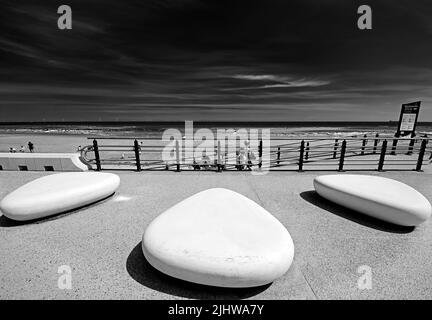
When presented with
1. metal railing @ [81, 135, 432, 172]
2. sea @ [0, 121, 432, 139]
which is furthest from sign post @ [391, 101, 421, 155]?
sea @ [0, 121, 432, 139]

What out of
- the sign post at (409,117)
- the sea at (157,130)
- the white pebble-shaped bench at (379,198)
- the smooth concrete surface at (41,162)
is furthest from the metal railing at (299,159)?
the sea at (157,130)

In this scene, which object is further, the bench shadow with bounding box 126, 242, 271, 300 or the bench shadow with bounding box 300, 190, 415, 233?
the bench shadow with bounding box 300, 190, 415, 233

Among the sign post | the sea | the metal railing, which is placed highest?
the sign post

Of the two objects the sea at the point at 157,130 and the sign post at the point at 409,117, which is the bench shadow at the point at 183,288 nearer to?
the sign post at the point at 409,117

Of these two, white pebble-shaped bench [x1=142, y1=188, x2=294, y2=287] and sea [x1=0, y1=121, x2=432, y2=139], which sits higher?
white pebble-shaped bench [x1=142, y1=188, x2=294, y2=287]

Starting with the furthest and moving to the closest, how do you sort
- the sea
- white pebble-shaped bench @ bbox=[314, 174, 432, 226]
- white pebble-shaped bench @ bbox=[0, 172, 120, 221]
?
the sea < white pebble-shaped bench @ bbox=[0, 172, 120, 221] < white pebble-shaped bench @ bbox=[314, 174, 432, 226]

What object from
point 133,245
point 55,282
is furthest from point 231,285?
point 55,282

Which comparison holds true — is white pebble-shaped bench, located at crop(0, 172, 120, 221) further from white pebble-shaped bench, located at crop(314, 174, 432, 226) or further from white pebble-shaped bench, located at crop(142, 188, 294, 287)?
white pebble-shaped bench, located at crop(314, 174, 432, 226)

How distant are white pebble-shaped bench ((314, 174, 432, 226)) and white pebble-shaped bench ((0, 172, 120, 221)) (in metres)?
4.42

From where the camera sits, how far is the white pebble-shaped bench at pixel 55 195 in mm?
3318

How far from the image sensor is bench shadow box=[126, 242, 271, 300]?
215 centimetres

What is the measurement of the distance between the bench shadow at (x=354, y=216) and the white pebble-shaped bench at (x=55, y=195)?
13.9 feet

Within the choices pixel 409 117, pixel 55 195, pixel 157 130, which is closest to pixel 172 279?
pixel 55 195

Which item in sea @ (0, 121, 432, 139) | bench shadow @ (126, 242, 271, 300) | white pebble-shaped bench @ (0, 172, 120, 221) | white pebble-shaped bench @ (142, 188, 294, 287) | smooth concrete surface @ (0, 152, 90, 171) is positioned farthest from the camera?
sea @ (0, 121, 432, 139)
